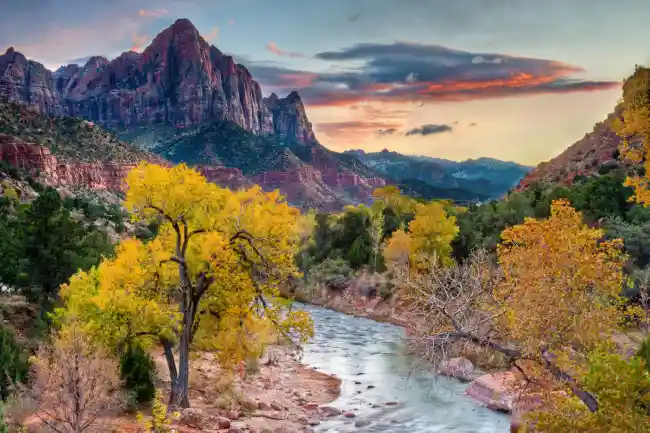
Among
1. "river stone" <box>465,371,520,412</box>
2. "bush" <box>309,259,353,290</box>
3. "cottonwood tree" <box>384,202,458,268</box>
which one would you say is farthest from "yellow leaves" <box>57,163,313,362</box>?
"bush" <box>309,259,353,290</box>

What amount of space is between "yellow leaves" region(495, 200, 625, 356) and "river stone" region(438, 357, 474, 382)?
14.5 metres

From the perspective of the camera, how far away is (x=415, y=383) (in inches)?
1121

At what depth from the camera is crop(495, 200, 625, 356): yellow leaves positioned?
12992 mm

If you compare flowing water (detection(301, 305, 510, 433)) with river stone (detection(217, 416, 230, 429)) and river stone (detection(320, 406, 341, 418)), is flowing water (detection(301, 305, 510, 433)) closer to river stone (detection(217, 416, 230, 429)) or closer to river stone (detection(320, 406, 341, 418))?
river stone (detection(320, 406, 341, 418))

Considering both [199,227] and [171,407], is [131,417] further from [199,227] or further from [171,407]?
[199,227]

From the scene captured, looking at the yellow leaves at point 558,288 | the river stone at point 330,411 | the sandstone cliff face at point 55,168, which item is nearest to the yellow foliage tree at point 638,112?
the yellow leaves at point 558,288

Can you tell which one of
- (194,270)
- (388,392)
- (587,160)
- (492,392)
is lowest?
(388,392)

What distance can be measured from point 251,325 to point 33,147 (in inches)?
3078

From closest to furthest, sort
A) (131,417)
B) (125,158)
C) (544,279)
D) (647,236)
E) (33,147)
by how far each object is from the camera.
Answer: (544,279)
(131,417)
(647,236)
(33,147)
(125,158)

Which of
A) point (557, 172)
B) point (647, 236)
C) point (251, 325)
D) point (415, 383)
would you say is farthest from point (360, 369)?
point (557, 172)

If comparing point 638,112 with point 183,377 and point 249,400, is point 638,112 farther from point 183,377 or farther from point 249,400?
point 249,400

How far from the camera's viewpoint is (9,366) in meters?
18.6

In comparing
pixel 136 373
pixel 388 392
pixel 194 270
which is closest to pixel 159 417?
pixel 194 270

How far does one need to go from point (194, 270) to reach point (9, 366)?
7.05 meters
